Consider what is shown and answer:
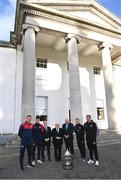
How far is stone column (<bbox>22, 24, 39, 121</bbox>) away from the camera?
1210cm

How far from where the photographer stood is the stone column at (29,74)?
1210 centimetres

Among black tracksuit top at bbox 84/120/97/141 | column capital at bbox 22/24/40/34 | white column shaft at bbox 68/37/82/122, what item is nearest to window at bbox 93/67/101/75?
white column shaft at bbox 68/37/82/122

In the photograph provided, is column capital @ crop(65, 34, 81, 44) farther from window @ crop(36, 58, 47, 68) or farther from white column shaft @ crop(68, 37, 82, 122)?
window @ crop(36, 58, 47, 68)

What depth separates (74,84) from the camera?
14008mm

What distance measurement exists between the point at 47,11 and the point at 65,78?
6.40m

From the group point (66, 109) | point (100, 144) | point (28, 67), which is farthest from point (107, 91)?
point (28, 67)

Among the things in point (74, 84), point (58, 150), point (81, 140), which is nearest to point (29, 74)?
point (74, 84)

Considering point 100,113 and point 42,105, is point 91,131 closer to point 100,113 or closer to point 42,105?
point 42,105

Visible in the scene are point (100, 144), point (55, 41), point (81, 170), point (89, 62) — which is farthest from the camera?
point (89, 62)

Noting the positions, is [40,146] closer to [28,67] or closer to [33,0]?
[28,67]

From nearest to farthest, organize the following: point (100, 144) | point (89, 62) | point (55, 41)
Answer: point (100, 144) < point (55, 41) < point (89, 62)

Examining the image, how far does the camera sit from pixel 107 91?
1576cm

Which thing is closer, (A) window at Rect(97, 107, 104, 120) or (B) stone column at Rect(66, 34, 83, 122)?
(B) stone column at Rect(66, 34, 83, 122)

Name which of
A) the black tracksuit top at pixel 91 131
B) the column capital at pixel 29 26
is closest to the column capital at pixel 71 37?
the column capital at pixel 29 26
